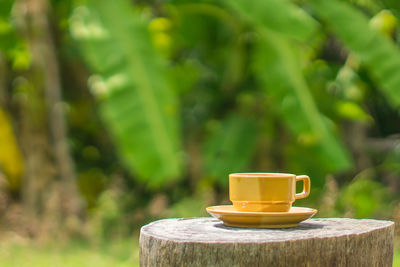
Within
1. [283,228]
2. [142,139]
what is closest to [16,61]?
[142,139]

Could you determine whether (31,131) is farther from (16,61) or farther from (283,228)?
(283,228)

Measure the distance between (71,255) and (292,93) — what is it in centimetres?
245

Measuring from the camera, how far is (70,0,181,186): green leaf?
14.5ft

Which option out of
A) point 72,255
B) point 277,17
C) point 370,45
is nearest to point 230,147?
point 370,45

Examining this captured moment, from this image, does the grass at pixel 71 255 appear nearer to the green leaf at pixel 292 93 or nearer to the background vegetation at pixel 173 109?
the background vegetation at pixel 173 109

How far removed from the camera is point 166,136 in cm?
455

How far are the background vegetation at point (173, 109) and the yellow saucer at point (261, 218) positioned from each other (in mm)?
2182

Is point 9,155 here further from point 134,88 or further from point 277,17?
point 277,17

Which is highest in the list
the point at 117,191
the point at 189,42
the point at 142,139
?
the point at 189,42

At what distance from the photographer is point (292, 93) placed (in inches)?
222

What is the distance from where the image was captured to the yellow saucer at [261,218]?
2.07 metres

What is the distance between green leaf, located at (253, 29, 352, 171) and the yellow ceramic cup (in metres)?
3.50

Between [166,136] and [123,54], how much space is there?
2.35 ft

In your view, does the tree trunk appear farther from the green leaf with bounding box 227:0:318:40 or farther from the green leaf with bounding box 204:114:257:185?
the green leaf with bounding box 227:0:318:40
